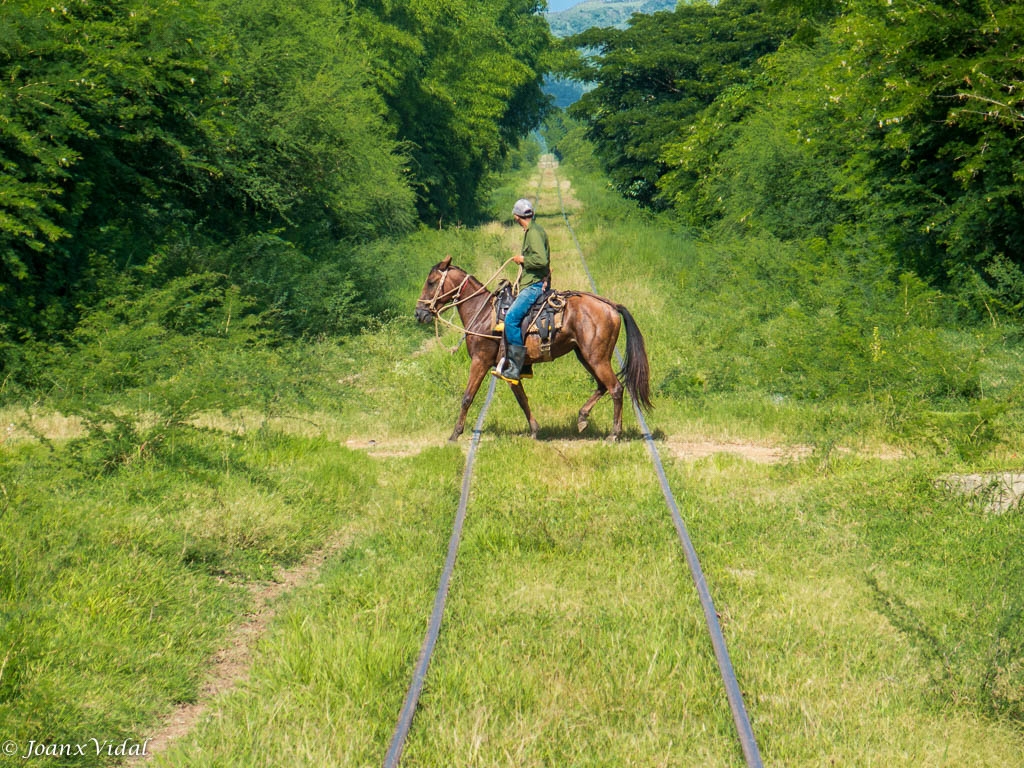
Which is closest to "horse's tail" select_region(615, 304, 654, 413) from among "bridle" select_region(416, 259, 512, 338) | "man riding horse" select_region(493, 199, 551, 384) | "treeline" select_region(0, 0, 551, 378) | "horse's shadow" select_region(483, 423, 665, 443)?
"horse's shadow" select_region(483, 423, 665, 443)

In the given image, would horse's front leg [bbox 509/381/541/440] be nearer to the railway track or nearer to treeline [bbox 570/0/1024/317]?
the railway track

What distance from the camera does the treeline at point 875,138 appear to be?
48.4 feet

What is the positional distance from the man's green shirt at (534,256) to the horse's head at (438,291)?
1165 millimetres

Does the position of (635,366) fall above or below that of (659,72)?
above

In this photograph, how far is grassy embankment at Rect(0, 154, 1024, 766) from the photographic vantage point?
478 centimetres

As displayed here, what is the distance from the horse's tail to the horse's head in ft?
6.87

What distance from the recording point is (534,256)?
10.7 m

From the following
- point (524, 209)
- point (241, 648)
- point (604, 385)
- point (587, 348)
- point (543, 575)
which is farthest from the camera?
point (604, 385)

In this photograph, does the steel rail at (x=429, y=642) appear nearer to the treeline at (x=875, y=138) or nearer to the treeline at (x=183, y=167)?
the treeline at (x=183, y=167)

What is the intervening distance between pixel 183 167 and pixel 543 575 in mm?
12443

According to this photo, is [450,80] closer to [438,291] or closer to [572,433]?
[438,291]

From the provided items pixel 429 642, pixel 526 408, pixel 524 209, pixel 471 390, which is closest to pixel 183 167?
pixel 471 390

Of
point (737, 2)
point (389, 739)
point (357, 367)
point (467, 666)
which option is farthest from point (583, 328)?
point (737, 2)

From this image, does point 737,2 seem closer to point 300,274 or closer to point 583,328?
point 300,274
